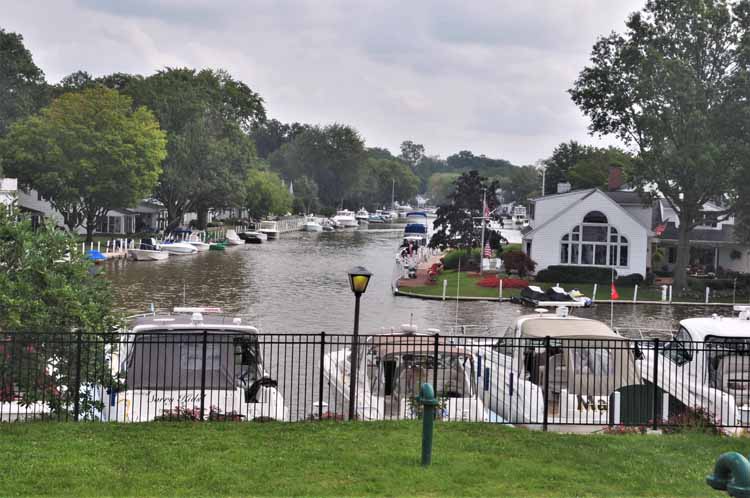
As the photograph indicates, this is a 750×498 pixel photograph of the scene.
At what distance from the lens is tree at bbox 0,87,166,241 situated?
74750 millimetres

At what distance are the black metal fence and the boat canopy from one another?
0.71 metres

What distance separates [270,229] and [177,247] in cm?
Result: 3367

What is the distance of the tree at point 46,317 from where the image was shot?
15883 millimetres

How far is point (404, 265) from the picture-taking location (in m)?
63.0

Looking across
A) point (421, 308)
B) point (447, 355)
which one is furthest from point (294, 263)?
point (447, 355)

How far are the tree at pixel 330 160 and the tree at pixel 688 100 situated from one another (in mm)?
123492

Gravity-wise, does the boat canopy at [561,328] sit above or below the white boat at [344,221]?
below

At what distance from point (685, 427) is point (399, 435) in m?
5.02

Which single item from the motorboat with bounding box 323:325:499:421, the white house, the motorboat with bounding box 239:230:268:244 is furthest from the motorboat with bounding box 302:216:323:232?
the motorboat with bounding box 323:325:499:421

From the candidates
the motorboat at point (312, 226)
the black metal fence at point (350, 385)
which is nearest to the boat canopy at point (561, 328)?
the black metal fence at point (350, 385)

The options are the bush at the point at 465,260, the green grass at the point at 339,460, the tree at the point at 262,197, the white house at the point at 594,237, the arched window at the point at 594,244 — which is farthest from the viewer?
the tree at the point at 262,197

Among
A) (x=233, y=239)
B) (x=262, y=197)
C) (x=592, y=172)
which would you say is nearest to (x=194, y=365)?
(x=233, y=239)

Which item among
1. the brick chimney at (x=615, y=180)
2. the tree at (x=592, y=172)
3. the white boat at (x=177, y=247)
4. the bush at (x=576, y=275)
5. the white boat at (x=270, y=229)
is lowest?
the bush at (x=576, y=275)

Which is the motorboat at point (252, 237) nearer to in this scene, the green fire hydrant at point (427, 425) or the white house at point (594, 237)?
the white house at point (594, 237)
